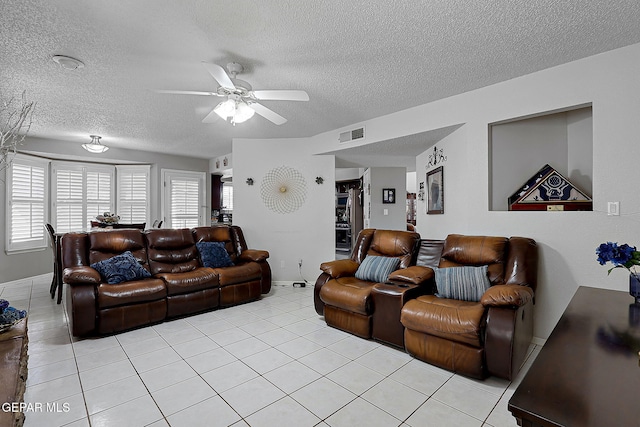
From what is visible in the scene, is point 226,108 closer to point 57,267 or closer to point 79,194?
point 57,267

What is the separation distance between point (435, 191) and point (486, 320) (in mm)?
2301

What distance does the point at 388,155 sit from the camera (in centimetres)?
505

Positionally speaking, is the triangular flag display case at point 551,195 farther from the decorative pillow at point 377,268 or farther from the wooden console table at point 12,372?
the wooden console table at point 12,372

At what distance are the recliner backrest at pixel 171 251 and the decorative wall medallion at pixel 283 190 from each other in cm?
145

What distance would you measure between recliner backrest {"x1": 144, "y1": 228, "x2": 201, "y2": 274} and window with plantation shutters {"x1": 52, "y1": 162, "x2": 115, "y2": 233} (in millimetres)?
3281

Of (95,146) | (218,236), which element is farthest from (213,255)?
(95,146)

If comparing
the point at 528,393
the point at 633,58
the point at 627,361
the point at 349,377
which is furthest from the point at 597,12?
the point at 349,377

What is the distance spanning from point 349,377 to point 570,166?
302cm

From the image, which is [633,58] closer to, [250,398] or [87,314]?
[250,398]

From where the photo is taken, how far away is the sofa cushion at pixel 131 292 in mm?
3029

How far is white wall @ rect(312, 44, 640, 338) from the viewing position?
2371 mm

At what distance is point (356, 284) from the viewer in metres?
3.24
